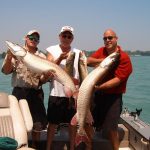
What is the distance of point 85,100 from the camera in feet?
16.1

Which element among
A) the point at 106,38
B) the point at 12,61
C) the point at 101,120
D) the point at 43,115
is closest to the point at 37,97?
the point at 43,115

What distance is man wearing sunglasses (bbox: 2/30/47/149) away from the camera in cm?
575

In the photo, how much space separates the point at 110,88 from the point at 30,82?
51.7 inches

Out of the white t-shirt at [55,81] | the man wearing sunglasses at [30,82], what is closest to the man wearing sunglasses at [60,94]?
the white t-shirt at [55,81]

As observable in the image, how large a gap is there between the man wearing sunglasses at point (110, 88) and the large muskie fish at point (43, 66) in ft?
1.94

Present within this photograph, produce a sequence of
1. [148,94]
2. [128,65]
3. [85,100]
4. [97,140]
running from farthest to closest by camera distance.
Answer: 1. [148,94]
2. [97,140]
3. [128,65]
4. [85,100]

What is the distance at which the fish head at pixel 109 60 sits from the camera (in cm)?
508

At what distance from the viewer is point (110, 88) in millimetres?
5535

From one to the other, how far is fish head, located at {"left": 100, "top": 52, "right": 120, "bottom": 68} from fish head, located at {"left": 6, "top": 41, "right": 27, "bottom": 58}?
3.65 ft

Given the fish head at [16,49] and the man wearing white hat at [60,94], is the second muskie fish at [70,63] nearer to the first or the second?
the man wearing white hat at [60,94]

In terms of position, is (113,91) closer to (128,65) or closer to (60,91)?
(128,65)

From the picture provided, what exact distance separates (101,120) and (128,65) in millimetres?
1035

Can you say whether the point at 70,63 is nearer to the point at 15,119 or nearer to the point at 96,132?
the point at 15,119

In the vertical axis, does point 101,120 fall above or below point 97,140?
above
